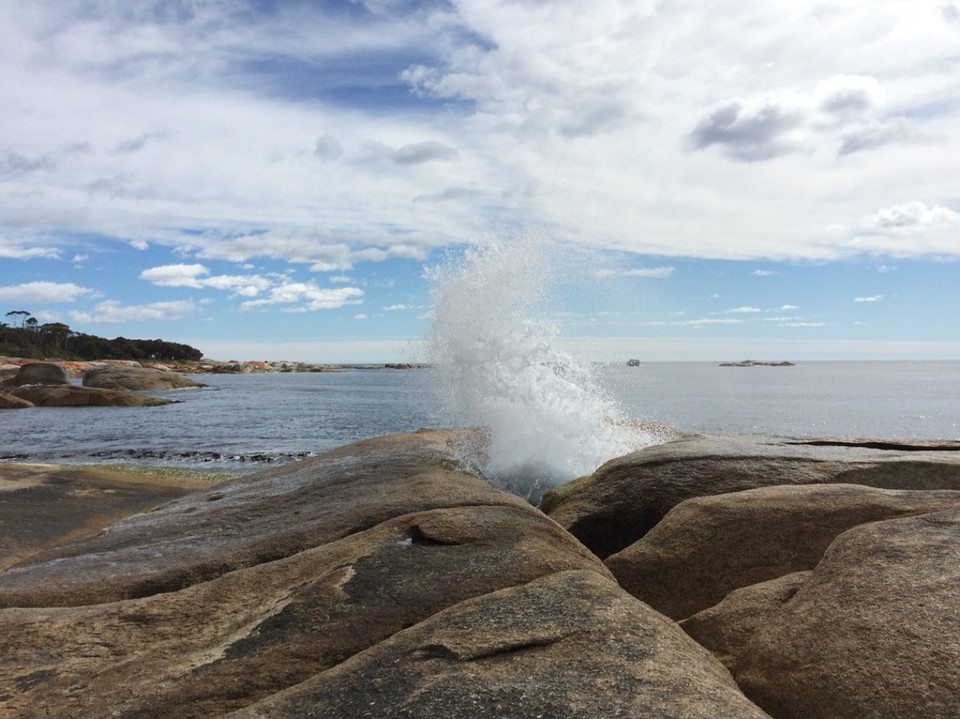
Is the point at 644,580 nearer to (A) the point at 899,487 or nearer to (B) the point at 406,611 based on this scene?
(B) the point at 406,611

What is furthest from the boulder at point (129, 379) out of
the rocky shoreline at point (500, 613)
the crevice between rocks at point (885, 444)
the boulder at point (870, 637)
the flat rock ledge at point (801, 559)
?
the boulder at point (870, 637)

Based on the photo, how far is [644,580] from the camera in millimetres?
7051

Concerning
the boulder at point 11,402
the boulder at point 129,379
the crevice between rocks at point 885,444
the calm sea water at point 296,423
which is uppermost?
the boulder at point 129,379

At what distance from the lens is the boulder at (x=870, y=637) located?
13.4ft

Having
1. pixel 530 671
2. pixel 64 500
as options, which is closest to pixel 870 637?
pixel 530 671

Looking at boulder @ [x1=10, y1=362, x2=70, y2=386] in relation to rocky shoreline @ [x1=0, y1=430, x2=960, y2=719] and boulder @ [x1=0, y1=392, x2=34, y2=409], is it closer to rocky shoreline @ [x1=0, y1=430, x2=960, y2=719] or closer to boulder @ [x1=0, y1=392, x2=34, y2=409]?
boulder @ [x1=0, y1=392, x2=34, y2=409]

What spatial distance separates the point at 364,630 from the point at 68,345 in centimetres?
15530

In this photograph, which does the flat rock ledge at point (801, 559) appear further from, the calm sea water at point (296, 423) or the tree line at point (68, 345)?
the tree line at point (68, 345)

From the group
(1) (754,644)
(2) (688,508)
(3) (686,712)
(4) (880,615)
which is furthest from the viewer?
(2) (688,508)

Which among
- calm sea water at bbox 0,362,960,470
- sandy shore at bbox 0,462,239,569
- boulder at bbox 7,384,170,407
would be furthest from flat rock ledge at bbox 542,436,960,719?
boulder at bbox 7,384,170,407

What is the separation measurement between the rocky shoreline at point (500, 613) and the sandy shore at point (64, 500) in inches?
138

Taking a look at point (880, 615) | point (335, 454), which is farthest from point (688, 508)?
point (335, 454)

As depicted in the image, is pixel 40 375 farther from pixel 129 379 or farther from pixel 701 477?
pixel 701 477

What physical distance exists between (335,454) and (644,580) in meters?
8.07
